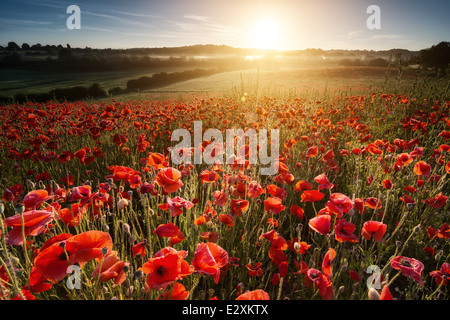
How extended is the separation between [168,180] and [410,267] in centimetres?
132

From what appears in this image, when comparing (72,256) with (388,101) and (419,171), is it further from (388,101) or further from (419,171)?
(388,101)

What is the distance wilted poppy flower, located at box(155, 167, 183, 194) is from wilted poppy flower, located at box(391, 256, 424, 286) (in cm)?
120

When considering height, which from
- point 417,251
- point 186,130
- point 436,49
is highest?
point 436,49

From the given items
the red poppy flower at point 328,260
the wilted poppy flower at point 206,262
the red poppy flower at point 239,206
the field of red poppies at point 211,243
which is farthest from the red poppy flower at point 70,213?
the red poppy flower at point 328,260

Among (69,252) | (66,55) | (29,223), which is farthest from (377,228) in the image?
(66,55)

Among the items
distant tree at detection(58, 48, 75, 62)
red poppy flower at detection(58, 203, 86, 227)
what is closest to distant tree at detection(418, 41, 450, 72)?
red poppy flower at detection(58, 203, 86, 227)

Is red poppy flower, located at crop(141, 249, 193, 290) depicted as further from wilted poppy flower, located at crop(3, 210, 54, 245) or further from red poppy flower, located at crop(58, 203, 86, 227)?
red poppy flower, located at crop(58, 203, 86, 227)

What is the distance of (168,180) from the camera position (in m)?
1.50

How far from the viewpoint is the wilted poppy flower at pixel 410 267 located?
1.02m

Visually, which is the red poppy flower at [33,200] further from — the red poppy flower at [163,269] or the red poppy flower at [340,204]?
the red poppy flower at [340,204]

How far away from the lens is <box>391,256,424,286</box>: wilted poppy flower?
1024 mm

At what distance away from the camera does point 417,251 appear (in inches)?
86.1
